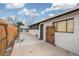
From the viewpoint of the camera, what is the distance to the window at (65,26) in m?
4.77

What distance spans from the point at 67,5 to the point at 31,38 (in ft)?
3.70

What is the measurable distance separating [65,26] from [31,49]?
1078 mm

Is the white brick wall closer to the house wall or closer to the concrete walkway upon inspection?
the house wall

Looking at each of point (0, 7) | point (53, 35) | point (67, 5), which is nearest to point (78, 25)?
point (67, 5)

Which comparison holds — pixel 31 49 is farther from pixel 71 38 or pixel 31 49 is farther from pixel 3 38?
pixel 71 38

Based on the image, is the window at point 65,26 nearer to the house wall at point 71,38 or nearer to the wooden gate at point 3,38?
the house wall at point 71,38

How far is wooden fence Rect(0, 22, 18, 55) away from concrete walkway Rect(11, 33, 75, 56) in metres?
0.21

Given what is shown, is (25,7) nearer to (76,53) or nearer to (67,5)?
(67,5)

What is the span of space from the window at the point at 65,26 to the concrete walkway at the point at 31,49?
579 millimetres

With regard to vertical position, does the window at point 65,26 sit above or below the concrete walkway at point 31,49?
above

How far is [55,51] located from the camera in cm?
443

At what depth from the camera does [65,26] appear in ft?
15.9

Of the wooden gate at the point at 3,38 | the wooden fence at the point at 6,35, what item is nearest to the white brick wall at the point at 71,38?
the wooden fence at the point at 6,35

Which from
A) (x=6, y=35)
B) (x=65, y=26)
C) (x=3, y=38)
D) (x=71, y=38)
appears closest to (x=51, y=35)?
(x=65, y=26)
